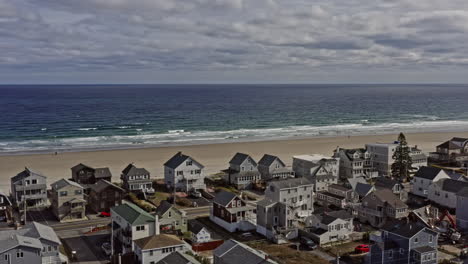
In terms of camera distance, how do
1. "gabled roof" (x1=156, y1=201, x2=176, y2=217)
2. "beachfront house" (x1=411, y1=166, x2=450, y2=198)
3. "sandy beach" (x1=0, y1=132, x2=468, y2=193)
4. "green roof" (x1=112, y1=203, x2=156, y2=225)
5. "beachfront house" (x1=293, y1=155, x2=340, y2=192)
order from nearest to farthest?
"green roof" (x1=112, y1=203, x2=156, y2=225)
"gabled roof" (x1=156, y1=201, x2=176, y2=217)
"beachfront house" (x1=411, y1=166, x2=450, y2=198)
"beachfront house" (x1=293, y1=155, x2=340, y2=192)
"sandy beach" (x1=0, y1=132, x2=468, y2=193)

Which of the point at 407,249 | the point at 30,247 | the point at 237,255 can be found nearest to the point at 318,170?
the point at 407,249

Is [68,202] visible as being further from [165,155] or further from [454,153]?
[454,153]

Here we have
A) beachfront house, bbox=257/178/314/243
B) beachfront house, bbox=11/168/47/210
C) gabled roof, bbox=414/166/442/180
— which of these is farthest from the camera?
gabled roof, bbox=414/166/442/180

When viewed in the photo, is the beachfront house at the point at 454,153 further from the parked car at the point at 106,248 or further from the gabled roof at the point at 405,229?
the parked car at the point at 106,248

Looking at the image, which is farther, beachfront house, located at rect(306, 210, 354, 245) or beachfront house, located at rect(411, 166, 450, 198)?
beachfront house, located at rect(411, 166, 450, 198)

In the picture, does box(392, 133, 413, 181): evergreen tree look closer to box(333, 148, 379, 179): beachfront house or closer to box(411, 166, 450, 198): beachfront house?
box(333, 148, 379, 179): beachfront house

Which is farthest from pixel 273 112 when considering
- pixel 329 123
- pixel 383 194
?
pixel 383 194

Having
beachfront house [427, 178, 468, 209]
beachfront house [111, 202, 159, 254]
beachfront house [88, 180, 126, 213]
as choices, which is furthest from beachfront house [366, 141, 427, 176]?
beachfront house [111, 202, 159, 254]
